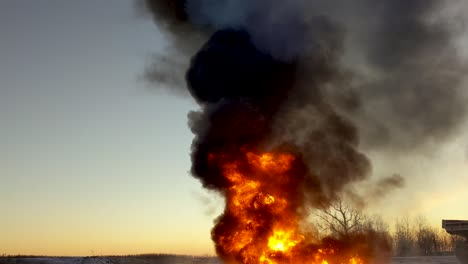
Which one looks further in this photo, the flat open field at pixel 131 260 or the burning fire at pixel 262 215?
the flat open field at pixel 131 260

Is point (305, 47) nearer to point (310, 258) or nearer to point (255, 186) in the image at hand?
point (255, 186)

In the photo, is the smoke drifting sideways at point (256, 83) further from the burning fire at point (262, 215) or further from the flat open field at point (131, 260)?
the flat open field at point (131, 260)

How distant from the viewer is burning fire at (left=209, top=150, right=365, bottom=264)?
73.7 feet

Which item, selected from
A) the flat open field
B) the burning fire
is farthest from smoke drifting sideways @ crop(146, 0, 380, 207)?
the flat open field

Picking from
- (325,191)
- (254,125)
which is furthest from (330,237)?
(254,125)

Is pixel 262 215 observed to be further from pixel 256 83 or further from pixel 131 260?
pixel 131 260

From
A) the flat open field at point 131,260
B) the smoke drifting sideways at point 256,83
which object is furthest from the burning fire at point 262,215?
the flat open field at point 131,260

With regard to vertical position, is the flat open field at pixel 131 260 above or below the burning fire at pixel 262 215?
below

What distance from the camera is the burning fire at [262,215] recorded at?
22.5 meters

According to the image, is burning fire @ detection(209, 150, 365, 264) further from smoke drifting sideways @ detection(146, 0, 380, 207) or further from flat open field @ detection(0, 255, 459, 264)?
flat open field @ detection(0, 255, 459, 264)

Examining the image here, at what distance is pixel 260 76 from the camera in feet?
78.0

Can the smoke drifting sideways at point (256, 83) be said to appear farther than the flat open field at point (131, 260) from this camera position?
No

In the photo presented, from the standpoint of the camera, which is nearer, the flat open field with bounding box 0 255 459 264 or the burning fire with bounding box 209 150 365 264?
the burning fire with bounding box 209 150 365 264

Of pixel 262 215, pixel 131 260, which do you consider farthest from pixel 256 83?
pixel 131 260
